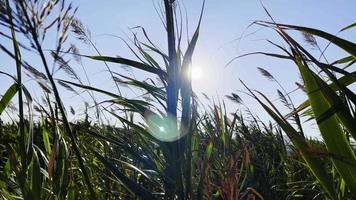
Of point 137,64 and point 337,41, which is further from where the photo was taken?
point 137,64

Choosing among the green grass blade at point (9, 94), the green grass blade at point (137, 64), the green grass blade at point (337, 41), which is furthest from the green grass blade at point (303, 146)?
the green grass blade at point (9, 94)

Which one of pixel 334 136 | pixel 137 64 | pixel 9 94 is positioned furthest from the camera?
pixel 9 94

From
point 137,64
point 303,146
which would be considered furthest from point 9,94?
point 303,146

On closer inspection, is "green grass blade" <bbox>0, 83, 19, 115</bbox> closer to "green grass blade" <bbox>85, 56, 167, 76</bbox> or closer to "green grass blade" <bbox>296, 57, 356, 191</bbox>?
"green grass blade" <bbox>85, 56, 167, 76</bbox>

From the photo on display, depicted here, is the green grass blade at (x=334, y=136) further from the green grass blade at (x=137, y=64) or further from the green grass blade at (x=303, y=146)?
the green grass blade at (x=137, y=64)

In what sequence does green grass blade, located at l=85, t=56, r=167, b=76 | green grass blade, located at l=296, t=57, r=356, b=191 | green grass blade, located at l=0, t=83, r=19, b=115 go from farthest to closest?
green grass blade, located at l=0, t=83, r=19, b=115
green grass blade, located at l=85, t=56, r=167, b=76
green grass blade, located at l=296, t=57, r=356, b=191

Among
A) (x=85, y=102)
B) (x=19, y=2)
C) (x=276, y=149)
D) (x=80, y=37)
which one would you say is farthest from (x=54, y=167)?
(x=276, y=149)

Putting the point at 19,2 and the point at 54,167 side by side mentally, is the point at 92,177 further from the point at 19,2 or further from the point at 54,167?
the point at 19,2

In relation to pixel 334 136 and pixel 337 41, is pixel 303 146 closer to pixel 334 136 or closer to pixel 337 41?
pixel 334 136

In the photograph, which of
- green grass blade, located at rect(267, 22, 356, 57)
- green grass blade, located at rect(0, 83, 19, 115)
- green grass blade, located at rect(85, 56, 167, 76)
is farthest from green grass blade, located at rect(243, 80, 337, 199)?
green grass blade, located at rect(0, 83, 19, 115)

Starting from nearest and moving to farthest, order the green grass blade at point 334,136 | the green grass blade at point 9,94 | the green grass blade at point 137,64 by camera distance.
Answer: the green grass blade at point 334,136 < the green grass blade at point 137,64 < the green grass blade at point 9,94

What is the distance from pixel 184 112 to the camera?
1051 millimetres

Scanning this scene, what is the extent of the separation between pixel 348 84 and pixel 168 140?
0.43 meters

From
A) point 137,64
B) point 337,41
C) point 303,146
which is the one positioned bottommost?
point 303,146
